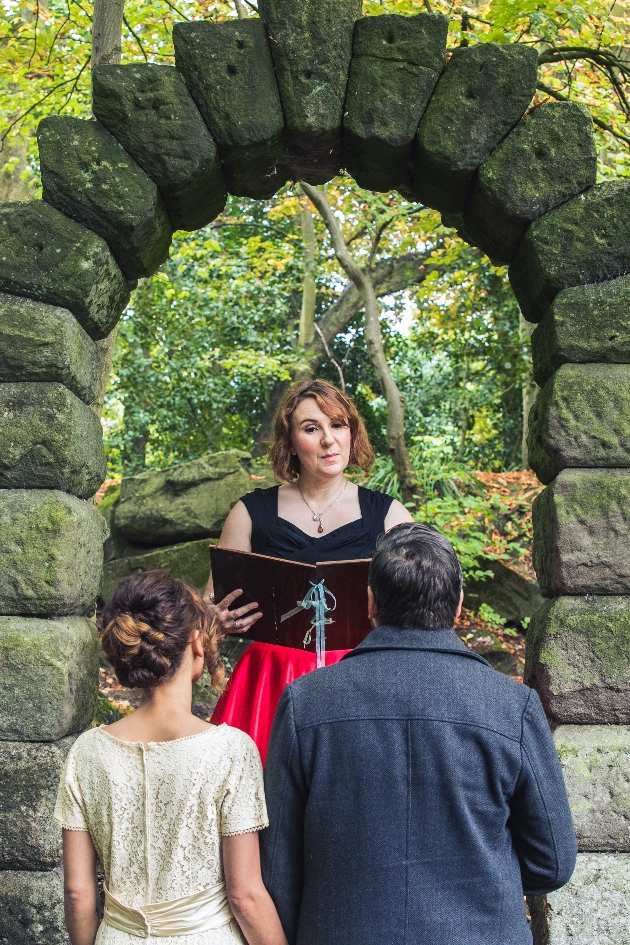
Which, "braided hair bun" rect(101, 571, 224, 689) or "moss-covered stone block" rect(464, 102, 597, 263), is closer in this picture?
"braided hair bun" rect(101, 571, 224, 689)

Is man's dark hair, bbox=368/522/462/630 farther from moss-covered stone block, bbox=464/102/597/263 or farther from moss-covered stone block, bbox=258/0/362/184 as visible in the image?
moss-covered stone block, bbox=258/0/362/184

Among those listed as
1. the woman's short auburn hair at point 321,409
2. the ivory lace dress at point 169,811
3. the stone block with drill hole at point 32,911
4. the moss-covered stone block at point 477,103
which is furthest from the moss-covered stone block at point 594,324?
the stone block with drill hole at point 32,911

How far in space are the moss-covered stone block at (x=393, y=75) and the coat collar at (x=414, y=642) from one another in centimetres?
204

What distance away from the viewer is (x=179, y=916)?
5.80 ft

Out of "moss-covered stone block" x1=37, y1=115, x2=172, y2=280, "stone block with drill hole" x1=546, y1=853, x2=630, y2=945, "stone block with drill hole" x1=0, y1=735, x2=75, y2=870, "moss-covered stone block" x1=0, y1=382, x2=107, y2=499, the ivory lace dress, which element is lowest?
"stone block with drill hole" x1=546, y1=853, x2=630, y2=945

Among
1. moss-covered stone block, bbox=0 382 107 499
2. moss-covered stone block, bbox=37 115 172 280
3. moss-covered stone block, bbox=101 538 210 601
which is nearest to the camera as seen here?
moss-covered stone block, bbox=0 382 107 499

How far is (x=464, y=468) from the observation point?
26.1 feet

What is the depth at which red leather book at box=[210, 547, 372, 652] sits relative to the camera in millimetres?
2584

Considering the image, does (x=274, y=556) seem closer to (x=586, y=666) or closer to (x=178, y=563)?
(x=586, y=666)

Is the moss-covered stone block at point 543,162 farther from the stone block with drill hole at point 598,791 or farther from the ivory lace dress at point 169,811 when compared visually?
the ivory lace dress at point 169,811

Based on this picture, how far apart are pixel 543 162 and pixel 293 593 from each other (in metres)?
1.80

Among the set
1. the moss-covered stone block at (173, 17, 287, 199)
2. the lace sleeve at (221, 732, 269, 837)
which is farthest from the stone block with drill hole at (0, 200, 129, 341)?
the lace sleeve at (221, 732, 269, 837)

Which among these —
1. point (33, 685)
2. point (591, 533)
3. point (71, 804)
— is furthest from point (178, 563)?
point (71, 804)

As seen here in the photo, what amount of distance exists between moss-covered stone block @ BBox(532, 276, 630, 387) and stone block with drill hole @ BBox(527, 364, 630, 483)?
0.07 m
